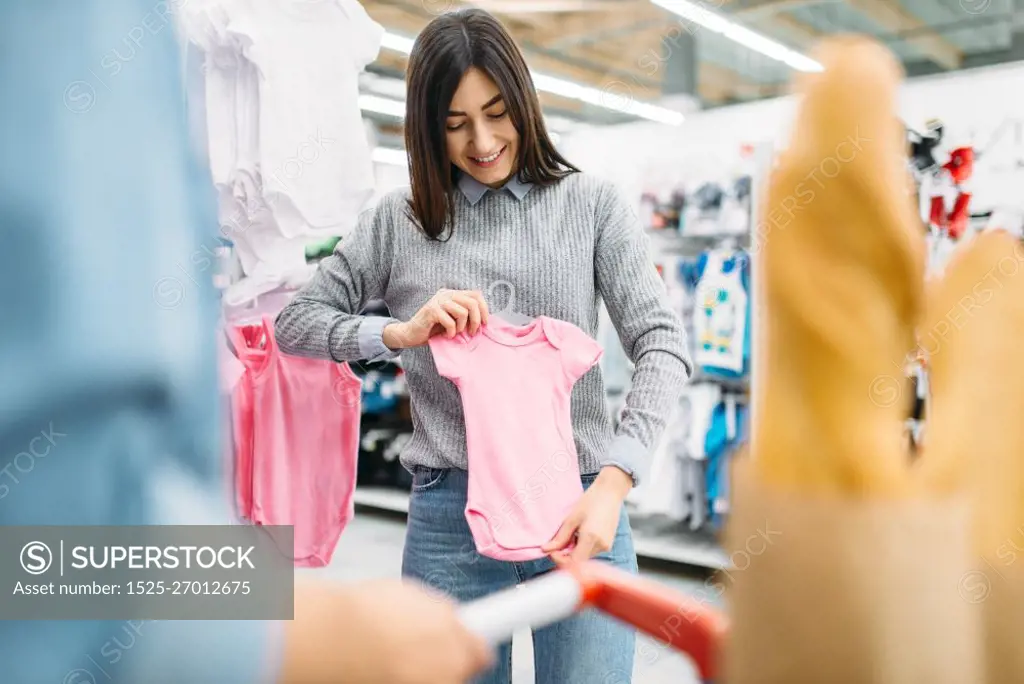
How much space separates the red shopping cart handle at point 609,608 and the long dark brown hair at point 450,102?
74cm

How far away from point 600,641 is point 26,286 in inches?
37.7

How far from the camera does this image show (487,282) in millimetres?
1232

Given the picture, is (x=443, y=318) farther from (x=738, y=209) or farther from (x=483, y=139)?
(x=738, y=209)

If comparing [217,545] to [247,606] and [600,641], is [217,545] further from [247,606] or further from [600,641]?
[600,641]

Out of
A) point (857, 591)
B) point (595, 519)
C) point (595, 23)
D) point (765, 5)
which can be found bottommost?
point (595, 519)

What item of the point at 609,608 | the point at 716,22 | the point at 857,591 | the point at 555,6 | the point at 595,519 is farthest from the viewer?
the point at 555,6

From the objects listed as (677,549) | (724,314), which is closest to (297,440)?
(724,314)

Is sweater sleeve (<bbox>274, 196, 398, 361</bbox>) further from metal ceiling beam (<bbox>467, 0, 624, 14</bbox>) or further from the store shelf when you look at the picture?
metal ceiling beam (<bbox>467, 0, 624, 14</bbox>)

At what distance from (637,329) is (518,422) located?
0.21 meters

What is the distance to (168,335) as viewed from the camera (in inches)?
12.9

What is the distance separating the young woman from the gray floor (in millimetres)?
593

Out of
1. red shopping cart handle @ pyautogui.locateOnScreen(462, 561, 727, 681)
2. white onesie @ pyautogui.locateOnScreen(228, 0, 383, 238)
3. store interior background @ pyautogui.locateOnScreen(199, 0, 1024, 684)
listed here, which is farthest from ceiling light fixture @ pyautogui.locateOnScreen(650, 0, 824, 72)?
red shopping cart handle @ pyautogui.locateOnScreen(462, 561, 727, 681)

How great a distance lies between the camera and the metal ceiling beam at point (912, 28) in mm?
7441

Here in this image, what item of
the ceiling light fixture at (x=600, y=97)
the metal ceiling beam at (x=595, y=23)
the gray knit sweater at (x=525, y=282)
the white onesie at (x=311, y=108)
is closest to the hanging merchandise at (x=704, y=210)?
the ceiling light fixture at (x=600, y=97)
